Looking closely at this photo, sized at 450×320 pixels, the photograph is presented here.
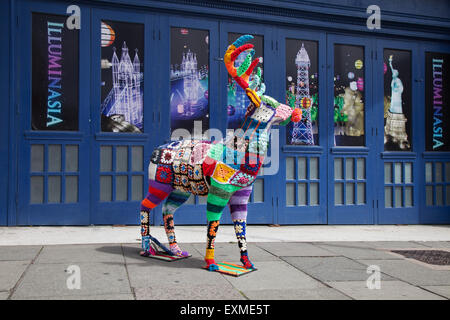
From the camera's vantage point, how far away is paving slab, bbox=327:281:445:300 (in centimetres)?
310

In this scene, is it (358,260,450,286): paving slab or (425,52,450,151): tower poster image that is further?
(425,52,450,151): tower poster image

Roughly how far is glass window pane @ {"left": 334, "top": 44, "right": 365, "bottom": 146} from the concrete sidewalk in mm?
2769

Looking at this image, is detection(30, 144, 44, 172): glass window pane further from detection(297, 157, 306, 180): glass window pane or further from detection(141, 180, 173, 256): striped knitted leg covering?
detection(297, 157, 306, 180): glass window pane

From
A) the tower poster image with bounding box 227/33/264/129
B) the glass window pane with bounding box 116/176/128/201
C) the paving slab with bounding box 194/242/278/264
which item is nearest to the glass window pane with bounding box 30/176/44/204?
the glass window pane with bounding box 116/176/128/201

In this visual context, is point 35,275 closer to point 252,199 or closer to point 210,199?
point 210,199

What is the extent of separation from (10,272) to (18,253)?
78cm

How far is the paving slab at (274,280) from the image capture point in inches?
130

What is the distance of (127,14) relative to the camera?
622cm

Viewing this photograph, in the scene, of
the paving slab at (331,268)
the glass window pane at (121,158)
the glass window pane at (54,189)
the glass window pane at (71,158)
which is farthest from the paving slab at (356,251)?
the glass window pane at (54,189)

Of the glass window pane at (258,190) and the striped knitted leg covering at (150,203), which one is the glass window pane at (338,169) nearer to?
the glass window pane at (258,190)

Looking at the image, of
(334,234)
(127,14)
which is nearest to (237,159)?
(334,234)

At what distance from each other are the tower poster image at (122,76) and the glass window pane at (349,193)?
3.54m

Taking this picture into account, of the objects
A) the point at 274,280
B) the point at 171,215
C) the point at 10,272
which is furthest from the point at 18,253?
the point at 274,280

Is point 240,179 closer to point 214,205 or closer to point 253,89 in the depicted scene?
point 214,205
